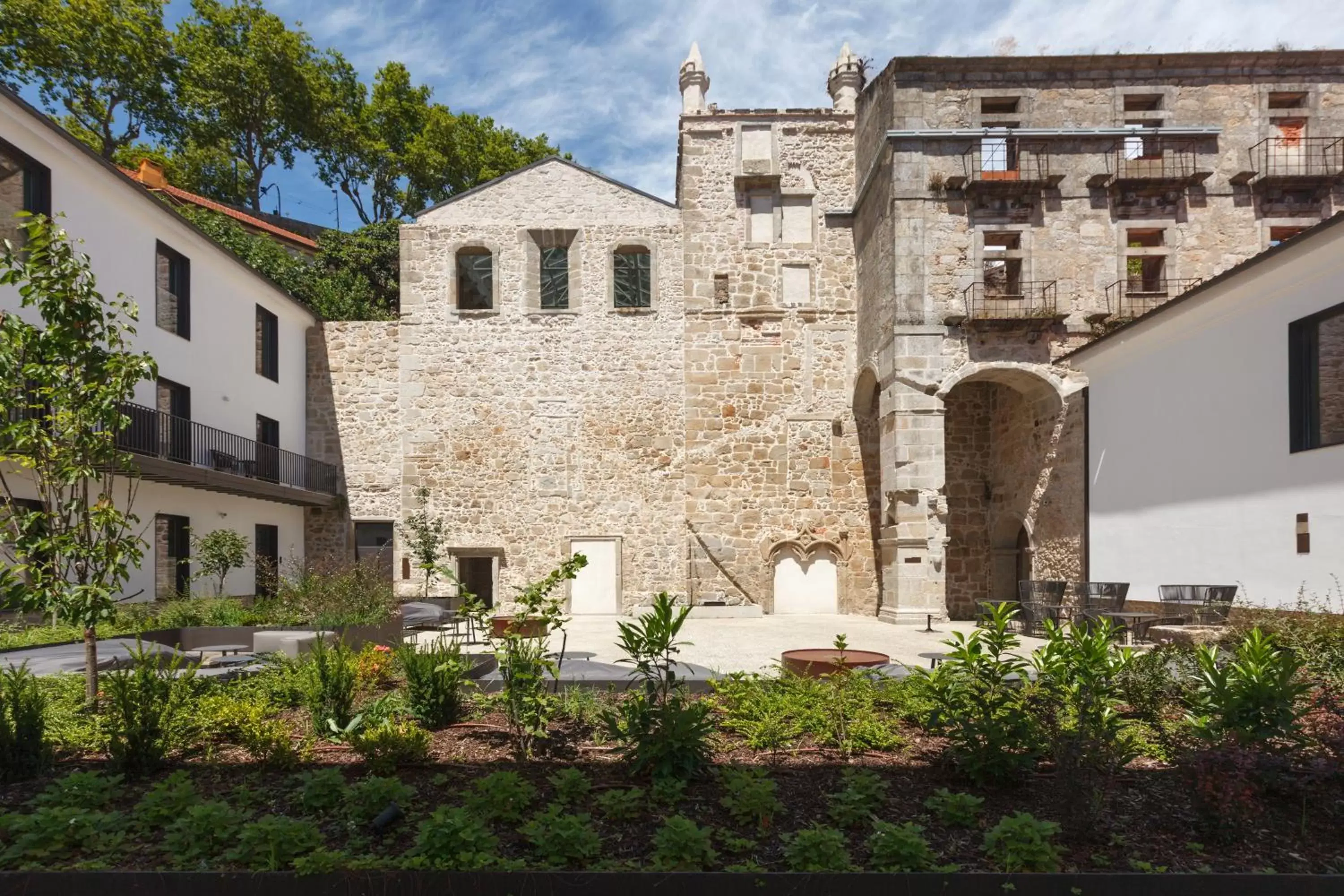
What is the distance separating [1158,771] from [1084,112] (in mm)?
14576

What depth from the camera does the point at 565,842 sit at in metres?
3.36

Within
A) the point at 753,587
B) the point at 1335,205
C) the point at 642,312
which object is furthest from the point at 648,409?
the point at 1335,205

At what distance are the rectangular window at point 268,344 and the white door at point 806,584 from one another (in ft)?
41.7

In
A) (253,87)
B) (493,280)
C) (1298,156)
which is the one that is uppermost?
(253,87)

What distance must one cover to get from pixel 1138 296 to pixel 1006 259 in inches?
97.2

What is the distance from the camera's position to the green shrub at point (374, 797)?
12.2 ft

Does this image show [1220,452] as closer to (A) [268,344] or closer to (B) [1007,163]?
(B) [1007,163]

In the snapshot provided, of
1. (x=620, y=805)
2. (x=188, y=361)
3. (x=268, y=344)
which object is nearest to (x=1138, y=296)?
(x=620, y=805)

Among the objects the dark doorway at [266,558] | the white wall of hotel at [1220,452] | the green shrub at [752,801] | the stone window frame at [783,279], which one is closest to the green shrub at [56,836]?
the green shrub at [752,801]

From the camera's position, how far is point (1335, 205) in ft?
47.5

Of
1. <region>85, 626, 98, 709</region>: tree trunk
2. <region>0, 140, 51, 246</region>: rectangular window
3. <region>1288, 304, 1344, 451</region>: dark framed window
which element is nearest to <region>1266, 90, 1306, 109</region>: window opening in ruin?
<region>1288, 304, 1344, 451</region>: dark framed window

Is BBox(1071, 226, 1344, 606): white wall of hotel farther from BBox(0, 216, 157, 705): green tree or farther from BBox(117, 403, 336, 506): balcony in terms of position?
BBox(117, 403, 336, 506): balcony

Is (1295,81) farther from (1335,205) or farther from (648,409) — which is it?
(648,409)

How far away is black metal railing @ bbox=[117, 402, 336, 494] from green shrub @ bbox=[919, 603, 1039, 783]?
11228 mm
